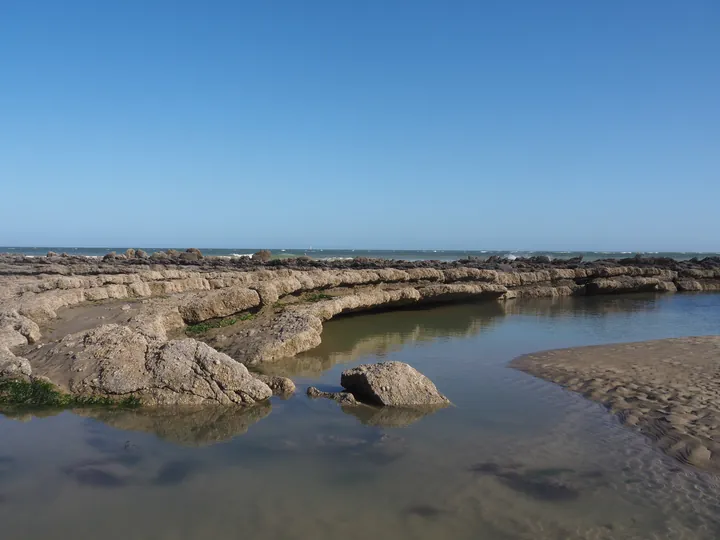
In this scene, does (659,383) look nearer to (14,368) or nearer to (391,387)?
(391,387)

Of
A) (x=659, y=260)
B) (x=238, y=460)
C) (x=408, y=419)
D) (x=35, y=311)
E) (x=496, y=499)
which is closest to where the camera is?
(x=496, y=499)

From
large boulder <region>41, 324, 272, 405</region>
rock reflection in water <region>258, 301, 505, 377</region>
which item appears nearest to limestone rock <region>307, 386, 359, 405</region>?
large boulder <region>41, 324, 272, 405</region>

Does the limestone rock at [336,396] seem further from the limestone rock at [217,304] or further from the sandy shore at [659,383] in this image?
the limestone rock at [217,304]

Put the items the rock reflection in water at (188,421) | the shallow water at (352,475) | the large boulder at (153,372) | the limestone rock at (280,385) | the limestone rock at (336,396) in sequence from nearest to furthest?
the shallow water at (352,475)
the rock reflection in water at (188,421)
the large boulder at (153,372)
the limestone rock at (336,396)
the limestone rock at (280,385)

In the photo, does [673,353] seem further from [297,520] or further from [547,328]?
[297,520]

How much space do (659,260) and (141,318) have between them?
34.6 metres

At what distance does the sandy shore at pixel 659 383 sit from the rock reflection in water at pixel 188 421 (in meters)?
4.36

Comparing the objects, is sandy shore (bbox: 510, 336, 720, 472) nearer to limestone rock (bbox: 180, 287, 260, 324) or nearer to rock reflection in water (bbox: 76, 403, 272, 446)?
rock reflection in water (bbox: 76, 403, 272, 446)

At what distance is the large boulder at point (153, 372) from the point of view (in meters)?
6.08

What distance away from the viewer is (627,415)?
615 centimetres

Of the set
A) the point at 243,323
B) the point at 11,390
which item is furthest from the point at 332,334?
the point at 11,390

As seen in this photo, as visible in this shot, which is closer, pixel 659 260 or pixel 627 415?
pixel 627 415

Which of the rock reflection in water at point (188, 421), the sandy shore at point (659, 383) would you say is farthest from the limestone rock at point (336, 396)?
the sandy shore at point (659, 383)

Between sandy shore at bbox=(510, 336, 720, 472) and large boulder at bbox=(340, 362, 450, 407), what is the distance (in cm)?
232
